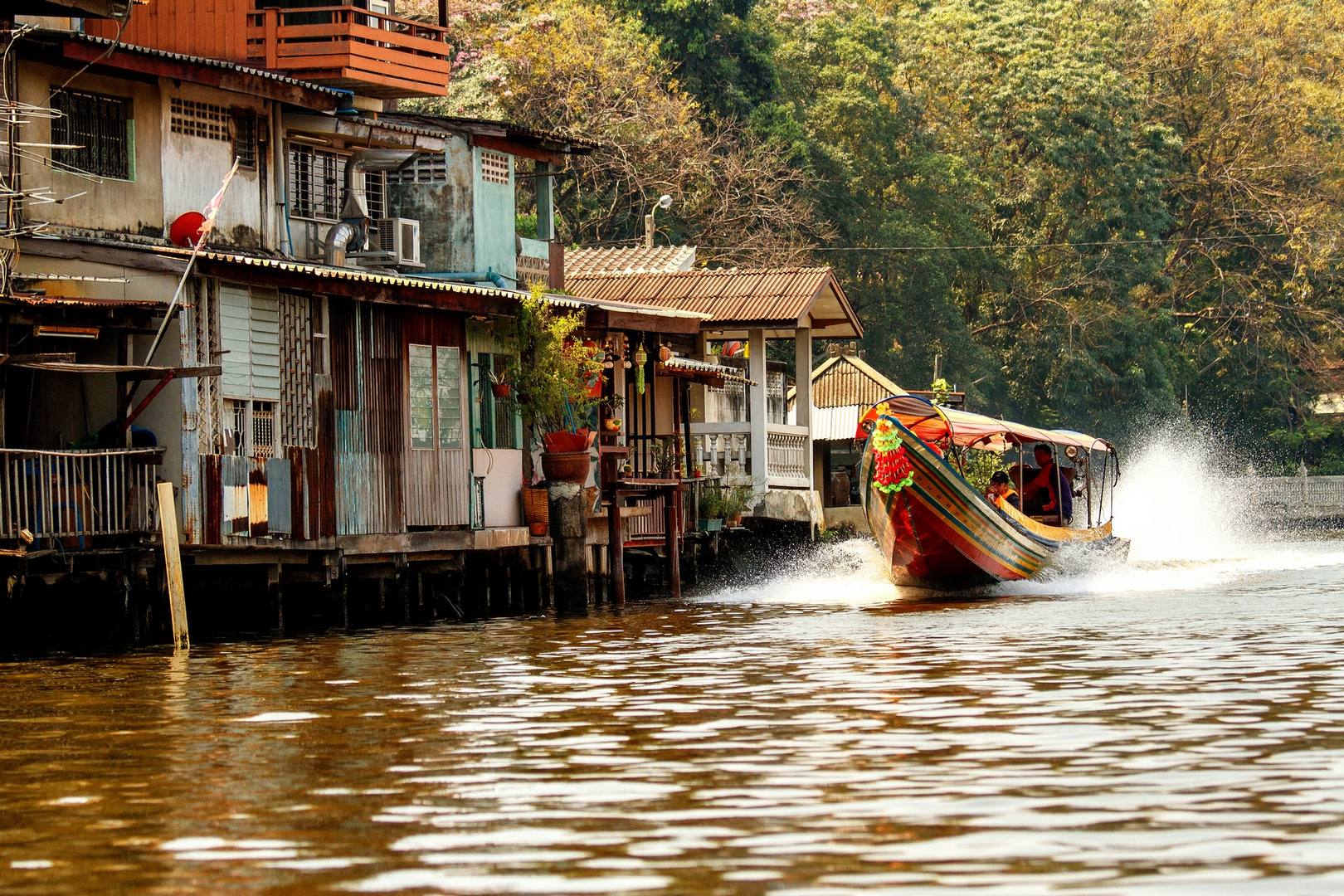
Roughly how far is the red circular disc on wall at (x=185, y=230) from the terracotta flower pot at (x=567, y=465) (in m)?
4.84

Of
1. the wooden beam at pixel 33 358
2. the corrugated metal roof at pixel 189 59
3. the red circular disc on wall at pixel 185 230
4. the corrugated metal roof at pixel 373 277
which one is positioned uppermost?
the corrugated metal roof at pixel 189 59

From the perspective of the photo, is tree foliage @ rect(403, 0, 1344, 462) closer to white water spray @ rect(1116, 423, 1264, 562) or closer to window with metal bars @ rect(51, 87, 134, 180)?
white water spray @ rect(1116, 423, 1264, 562)

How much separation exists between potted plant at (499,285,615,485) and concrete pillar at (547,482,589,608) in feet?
0.52

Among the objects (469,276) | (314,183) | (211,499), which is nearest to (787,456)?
(469,276)

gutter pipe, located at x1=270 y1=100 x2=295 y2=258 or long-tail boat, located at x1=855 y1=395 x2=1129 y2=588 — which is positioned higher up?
gutter pipe, located at x1=270 y1=100 x2=295 y2=258

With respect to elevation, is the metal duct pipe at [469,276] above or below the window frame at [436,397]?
above

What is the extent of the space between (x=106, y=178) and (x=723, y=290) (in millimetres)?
12799

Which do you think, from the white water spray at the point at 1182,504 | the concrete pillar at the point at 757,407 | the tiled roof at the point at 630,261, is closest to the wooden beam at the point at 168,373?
the concrete pillar at the point at 757,407

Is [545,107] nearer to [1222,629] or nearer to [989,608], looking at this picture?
[989,608]

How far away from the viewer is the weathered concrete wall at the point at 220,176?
65.0 feet

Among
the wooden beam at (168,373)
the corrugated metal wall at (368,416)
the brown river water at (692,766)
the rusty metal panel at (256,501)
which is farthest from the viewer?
the corrugated metal wall at (368,416)

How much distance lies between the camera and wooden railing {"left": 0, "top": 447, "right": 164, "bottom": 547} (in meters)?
15.6

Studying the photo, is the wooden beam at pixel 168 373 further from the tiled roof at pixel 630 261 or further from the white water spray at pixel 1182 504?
the white water spray at pixel 1182 504

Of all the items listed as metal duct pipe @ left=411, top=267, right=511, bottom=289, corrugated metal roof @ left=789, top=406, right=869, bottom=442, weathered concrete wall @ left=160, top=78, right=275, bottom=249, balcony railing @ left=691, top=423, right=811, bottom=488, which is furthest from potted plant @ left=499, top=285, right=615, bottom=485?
corrugated metal roof @ left=789, top=406, right=869, bottom=442
